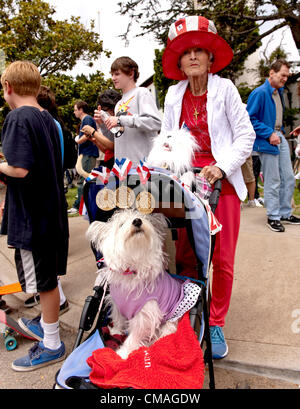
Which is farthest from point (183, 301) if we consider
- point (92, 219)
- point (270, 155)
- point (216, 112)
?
point (270, 155)

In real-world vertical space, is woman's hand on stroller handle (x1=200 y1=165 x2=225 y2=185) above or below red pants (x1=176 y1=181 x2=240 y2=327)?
above

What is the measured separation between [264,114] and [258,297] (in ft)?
9.01

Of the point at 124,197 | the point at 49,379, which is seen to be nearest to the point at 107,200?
the point at 124,197

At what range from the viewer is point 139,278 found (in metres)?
1.77

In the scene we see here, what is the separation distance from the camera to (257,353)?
2.38m

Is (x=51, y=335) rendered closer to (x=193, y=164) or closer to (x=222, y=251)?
(x=222, y=251)

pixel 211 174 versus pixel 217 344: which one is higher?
pixel 211 174

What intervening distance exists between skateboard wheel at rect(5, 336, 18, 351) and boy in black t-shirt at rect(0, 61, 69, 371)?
0.33 metres

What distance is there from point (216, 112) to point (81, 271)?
2790 millimetres

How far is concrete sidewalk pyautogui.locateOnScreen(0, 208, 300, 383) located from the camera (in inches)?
91.8

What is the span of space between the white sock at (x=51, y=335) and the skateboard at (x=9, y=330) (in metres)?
0.36

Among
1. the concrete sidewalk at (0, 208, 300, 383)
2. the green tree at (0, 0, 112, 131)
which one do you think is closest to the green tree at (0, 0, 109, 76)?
the green tree at (0, 0, 112, 131)

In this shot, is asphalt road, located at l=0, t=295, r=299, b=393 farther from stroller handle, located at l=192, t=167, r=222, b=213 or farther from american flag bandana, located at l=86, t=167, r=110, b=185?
american flag bandana, located at l=86, t=167, r=110, b=185

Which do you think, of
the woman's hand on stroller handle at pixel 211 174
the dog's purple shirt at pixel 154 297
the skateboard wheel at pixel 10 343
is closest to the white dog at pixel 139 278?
the dog's purple shirt at pixel 154 297
